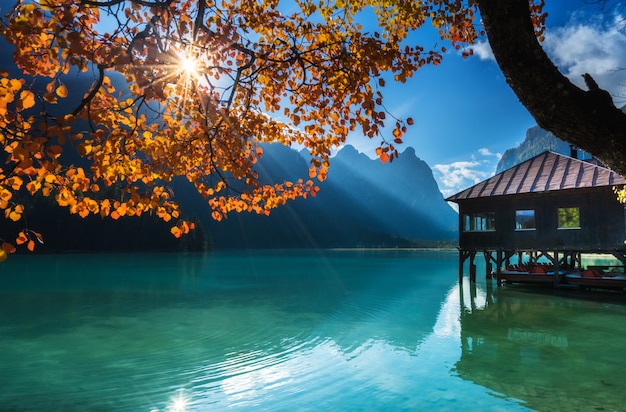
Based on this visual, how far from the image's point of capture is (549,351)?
40.6 feet

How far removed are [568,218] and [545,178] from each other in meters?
3.17

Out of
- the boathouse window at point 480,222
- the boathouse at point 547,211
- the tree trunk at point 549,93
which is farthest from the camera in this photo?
the boathouse window at point 480,222

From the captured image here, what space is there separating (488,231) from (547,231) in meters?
3.99

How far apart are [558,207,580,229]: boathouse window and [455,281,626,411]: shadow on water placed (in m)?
4.95

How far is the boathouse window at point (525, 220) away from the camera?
27.5 meters

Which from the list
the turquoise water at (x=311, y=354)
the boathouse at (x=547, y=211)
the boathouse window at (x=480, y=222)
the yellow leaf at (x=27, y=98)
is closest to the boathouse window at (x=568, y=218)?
the boathouse at (x=547, y=211)

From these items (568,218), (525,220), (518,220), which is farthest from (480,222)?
(568,218)

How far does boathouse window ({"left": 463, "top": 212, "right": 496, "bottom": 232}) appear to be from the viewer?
2962cm

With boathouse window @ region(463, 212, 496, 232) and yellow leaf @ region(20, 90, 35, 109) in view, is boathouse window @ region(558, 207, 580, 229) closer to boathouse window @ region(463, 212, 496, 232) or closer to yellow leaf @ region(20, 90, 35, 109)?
boathouse window @ region(463, 212, 496, 232)

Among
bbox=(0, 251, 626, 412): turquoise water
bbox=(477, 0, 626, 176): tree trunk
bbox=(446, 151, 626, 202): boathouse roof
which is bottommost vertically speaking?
bbox=(0, 251, 626, 412): turquoise water

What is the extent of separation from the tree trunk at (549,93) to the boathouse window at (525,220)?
2774cm

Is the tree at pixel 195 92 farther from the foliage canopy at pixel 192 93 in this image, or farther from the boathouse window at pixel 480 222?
the boathouse window at pixel 480 222

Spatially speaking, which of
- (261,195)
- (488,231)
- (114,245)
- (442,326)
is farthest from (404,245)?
(261,195)

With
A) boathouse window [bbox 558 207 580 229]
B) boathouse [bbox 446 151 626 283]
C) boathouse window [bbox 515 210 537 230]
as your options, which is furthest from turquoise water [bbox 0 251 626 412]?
boathouse window [bbox 515 210 537 230]
